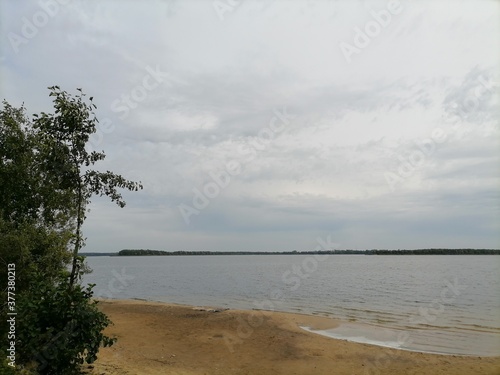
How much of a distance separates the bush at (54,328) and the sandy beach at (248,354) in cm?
281

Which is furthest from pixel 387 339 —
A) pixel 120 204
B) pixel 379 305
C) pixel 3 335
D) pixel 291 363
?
pixel 3 335

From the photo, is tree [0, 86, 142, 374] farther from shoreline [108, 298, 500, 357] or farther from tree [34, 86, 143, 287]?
shoreline [108, 298, 500, 357]

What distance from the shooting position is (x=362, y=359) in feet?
48.6

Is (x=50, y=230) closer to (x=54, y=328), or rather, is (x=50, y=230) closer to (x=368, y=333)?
(x=54, y=328)

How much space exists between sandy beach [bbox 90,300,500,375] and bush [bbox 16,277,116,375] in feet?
9.20

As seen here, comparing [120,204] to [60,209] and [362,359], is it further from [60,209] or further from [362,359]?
[362,359]

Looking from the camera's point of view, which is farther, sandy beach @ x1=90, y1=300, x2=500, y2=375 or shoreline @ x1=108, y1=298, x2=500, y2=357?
shoreline @ x1=108, y1=298, x2=500, y2=357

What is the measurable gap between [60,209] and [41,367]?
14.2ft

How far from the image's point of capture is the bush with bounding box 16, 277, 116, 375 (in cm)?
747

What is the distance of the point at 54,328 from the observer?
7613 millimetres

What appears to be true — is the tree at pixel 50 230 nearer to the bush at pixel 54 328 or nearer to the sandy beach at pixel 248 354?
the bush at pixel 54 328
